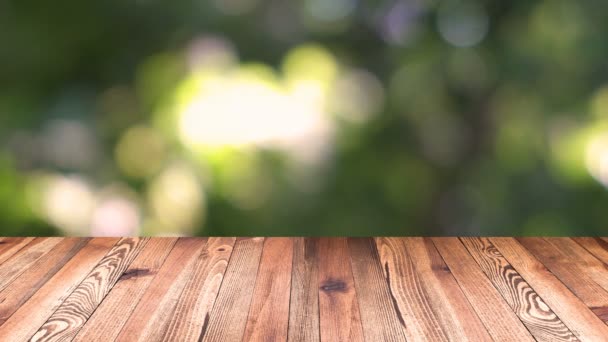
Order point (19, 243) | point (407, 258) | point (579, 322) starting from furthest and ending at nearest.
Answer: point (19, 243) → point (407, 258) → point (579, 322)

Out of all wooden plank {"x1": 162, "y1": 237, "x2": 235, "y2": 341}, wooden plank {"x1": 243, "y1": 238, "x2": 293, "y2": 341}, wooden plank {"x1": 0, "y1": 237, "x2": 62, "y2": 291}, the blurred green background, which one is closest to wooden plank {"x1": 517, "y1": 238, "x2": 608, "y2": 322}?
the blurred green background

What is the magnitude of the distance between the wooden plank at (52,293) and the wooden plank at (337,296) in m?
0.66

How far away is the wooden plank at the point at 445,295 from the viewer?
1591mm

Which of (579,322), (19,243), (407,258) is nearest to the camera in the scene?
(579,322)

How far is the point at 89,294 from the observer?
183 centimetres

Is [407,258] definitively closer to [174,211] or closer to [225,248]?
[225,248]

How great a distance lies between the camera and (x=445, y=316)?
1674mm

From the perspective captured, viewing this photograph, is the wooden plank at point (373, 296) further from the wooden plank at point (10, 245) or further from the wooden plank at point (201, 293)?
the wooden plank at point (10, 245)

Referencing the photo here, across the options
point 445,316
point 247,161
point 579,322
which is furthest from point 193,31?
point 579,322

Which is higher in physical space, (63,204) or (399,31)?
(399,31)

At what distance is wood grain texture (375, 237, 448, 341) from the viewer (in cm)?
159

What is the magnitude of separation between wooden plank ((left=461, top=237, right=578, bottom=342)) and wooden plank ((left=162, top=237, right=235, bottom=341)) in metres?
0.75

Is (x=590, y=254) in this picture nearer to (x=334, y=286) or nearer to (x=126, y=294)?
(x=334, y=286)

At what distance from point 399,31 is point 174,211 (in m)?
0.94
